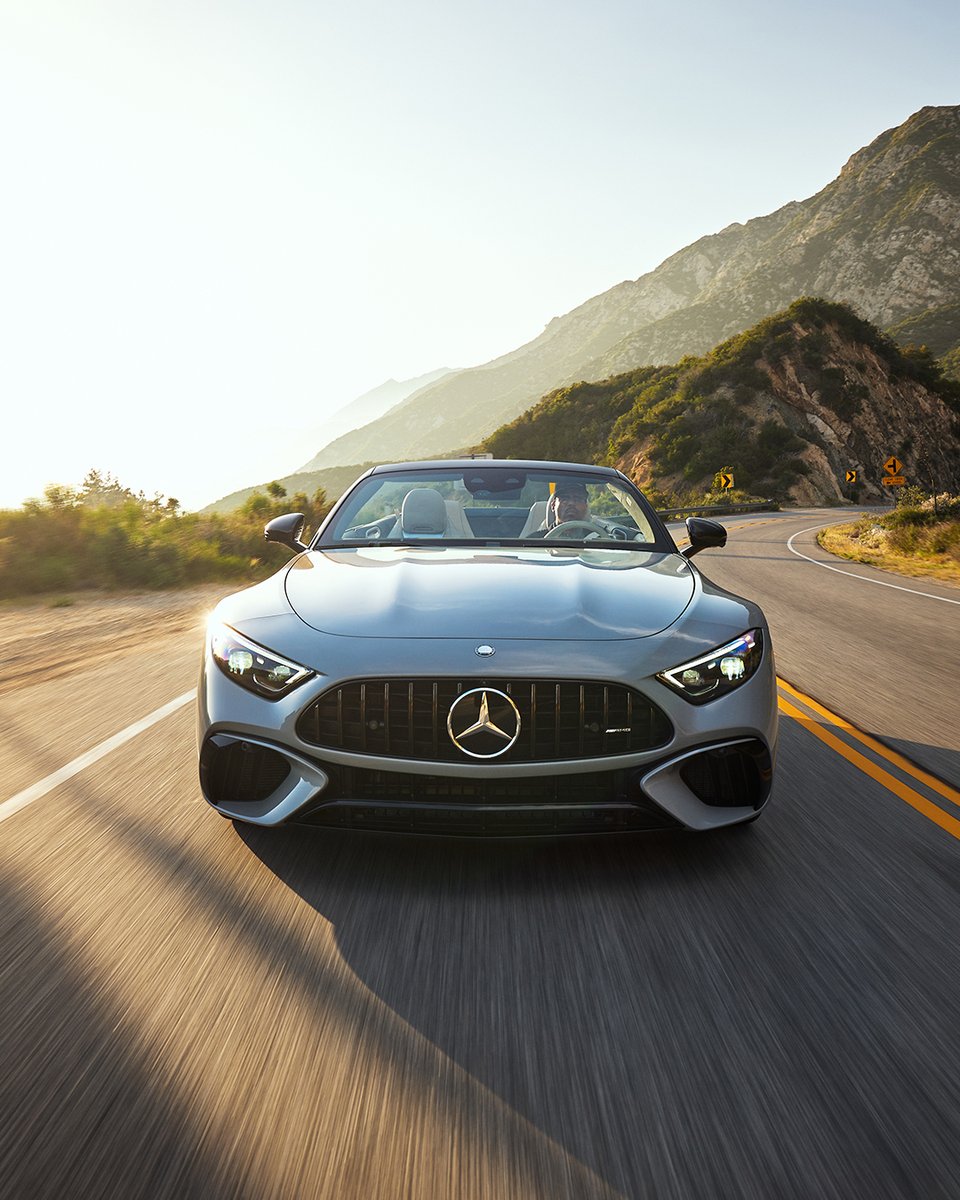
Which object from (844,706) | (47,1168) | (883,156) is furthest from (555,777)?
(883,156)

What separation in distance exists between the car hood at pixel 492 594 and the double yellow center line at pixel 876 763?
1.37 meters

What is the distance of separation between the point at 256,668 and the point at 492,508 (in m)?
2.64

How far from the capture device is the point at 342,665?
106 inches

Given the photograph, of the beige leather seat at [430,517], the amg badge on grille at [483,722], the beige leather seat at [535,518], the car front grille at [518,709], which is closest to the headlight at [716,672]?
the car front grille at [518,709]

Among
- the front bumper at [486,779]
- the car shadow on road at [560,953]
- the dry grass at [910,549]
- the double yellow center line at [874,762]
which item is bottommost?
the dry grass at [910,549]

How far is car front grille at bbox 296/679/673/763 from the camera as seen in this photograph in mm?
2662

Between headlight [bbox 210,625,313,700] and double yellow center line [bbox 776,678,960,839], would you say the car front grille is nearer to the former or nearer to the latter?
headlight [bbox 210,625,313,700]

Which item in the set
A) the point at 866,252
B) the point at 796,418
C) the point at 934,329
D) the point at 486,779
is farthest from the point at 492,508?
the point at 866,252

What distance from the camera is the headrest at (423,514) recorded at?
451 centimetres

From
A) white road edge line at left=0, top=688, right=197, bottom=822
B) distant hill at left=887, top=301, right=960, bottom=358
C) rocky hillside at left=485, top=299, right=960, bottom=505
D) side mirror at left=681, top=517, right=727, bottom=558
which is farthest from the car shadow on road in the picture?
distant hill at left=887, top=301, right=960, bottom=358

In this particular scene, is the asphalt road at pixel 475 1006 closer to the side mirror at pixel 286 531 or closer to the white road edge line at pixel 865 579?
the side mirror at pixel 286 531

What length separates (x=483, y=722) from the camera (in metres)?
2.66

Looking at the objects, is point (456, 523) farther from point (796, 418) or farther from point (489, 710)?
point (796, 418)

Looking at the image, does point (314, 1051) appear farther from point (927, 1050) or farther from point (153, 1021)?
point (927, 1050)
